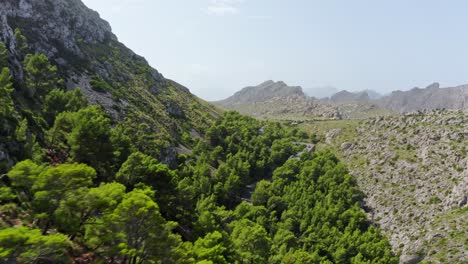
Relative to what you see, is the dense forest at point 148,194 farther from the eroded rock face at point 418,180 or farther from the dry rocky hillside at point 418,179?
the dry rocky hillside at point 418,179

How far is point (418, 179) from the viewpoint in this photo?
385 ft

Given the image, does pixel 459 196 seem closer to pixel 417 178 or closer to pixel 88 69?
pixel 417 178

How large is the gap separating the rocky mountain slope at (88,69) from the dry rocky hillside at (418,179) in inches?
2798

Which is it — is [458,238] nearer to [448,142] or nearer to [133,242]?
[448,142]

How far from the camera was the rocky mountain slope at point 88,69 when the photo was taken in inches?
4400

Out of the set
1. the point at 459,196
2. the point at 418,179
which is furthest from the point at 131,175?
the point at 418,179

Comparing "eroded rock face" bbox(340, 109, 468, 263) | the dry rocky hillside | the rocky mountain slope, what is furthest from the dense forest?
the dry rocky hillside

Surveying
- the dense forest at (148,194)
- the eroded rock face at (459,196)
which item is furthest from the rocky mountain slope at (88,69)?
the eroded rock face at (459,196)

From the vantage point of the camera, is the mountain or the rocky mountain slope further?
the rocky mountain slope

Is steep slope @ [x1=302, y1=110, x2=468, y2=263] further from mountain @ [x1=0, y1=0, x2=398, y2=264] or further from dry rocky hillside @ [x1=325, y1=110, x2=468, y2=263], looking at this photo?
mountain @ [x1=0, y1=0, x2=398, y2=264]

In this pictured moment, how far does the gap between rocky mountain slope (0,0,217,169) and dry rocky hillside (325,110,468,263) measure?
233 ft

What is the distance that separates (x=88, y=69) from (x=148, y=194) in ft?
349

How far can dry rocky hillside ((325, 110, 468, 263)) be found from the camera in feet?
298

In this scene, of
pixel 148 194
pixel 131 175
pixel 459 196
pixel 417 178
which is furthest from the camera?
pixel 417 178
